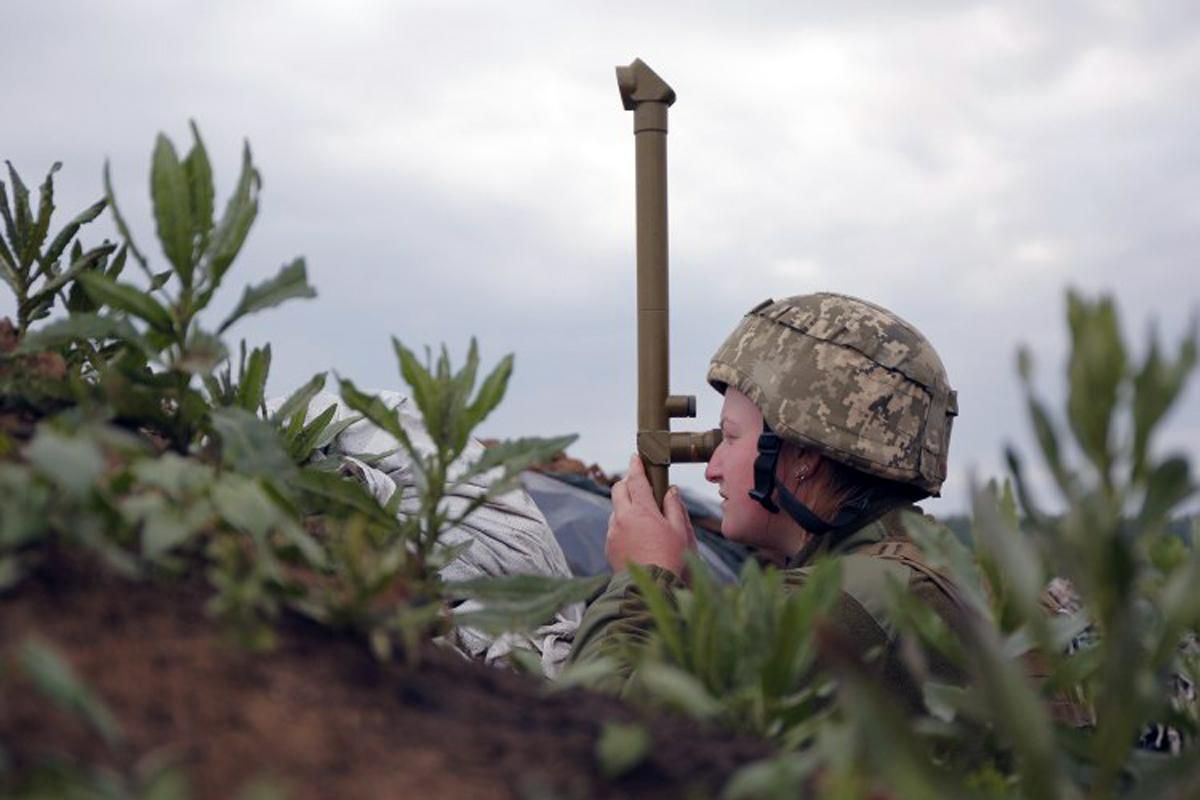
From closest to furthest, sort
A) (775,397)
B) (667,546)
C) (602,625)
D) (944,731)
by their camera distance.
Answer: (944,731), (602,625), (667,546), (775,397)

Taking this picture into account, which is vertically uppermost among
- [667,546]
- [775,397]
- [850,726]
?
[850,726]

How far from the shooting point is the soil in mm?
1101

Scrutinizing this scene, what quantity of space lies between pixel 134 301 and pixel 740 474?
3.83 meters

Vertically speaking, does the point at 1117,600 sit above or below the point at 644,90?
below

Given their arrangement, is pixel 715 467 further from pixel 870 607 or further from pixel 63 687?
pixel 63 687

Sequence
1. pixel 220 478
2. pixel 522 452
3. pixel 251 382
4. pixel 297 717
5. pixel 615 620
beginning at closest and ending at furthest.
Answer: pixel 297 717, pixel 220 478, pixel 522 452, pixel 251 382, pixel 615 620

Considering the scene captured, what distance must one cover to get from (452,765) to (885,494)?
4.32 m

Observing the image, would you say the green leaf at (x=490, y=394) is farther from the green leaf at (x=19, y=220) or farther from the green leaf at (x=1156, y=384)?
the green leaf at (x=19, y=220)

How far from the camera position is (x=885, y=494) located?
5320mm

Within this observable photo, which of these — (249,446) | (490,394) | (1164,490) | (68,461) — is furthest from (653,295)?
(68,461)

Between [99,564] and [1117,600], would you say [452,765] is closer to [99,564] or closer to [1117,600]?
[99,564]

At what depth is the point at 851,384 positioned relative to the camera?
205 inches

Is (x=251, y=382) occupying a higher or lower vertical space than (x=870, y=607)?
higher

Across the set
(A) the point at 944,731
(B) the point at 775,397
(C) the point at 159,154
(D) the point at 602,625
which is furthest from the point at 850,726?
(B) the point at 775,397
